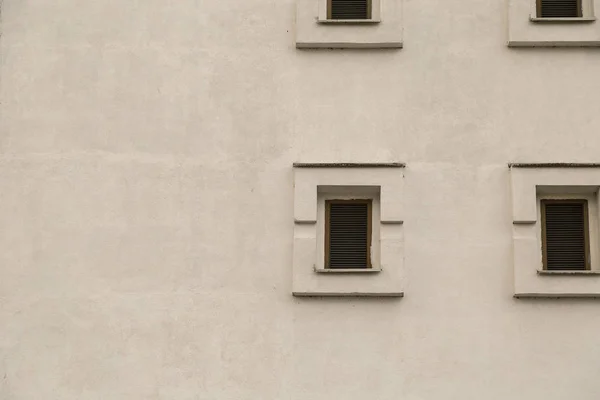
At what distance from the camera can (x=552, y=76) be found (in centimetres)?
1185

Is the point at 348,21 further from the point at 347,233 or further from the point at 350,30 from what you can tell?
the point at 347,233

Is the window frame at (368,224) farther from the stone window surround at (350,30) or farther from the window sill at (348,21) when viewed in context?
the window sill at (348,21)

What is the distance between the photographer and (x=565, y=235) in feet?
38.0

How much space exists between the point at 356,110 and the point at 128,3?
2613 millimetres

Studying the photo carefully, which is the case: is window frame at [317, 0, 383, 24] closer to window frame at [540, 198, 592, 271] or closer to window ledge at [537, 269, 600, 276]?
window frame at [540, 198, 592, 271]

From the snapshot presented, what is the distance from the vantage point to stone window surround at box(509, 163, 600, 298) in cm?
1120

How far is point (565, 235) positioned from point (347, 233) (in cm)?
213

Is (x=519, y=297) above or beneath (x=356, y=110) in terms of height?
beneath

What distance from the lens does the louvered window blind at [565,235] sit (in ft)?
37.8

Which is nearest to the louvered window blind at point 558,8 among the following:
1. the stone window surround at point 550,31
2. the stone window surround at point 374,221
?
the stone window surround at point 550,31

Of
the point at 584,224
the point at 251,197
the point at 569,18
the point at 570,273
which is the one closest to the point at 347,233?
the point at 251,197

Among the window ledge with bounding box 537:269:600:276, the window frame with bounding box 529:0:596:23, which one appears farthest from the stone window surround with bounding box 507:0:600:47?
the window ledge with bounding box 537:269:600:276

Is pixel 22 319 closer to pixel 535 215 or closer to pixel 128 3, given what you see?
pixel 128 3

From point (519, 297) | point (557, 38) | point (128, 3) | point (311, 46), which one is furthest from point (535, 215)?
point (128, 3)
